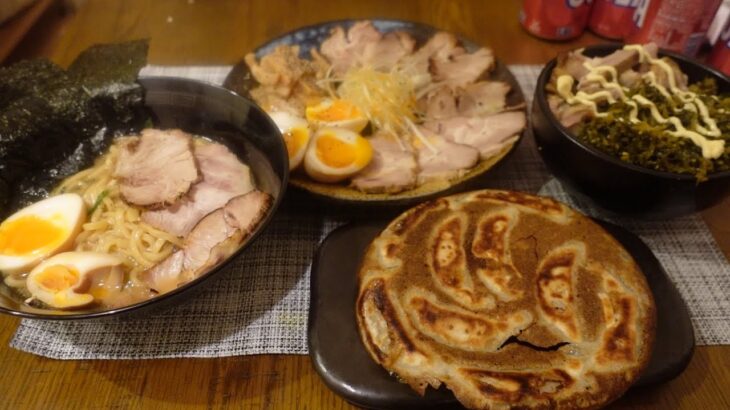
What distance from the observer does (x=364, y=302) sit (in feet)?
4.96

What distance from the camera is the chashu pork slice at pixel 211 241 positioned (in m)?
1.56

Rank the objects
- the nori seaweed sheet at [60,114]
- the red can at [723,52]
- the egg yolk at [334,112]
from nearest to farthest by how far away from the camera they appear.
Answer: the nori seaweed sheet at [60,114]
the egg yolk at [334,112]
the red can at [723,52]

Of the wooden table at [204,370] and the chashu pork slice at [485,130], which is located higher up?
the chashu pork slice at [485,130]

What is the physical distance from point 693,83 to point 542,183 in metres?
0.74

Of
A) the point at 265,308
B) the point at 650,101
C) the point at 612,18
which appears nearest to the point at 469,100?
the point at 650,101

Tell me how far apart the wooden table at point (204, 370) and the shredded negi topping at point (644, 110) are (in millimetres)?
444

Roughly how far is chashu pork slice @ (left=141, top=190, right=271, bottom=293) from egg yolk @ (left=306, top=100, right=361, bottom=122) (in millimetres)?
595

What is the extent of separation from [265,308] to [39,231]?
797 millimetres

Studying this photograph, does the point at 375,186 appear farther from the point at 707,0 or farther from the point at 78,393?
the point at 707,0

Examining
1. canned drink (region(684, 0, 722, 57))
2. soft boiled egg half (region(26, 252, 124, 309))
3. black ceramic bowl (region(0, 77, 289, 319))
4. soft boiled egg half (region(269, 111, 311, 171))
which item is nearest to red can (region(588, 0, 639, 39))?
canned drink (region(684, 0, 722, 57))

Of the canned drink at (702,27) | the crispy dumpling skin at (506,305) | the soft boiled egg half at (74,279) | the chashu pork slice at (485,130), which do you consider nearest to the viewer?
the crispy dumpling skin at (506,305)

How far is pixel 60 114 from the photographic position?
6.37ft

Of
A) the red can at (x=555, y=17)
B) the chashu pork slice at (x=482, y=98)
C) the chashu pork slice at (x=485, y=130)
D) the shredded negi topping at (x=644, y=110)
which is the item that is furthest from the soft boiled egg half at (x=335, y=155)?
the red can at (x=555, y=17)

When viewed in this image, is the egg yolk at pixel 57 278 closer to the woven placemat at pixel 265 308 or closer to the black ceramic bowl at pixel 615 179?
the woven placemat at pixel 265 308
